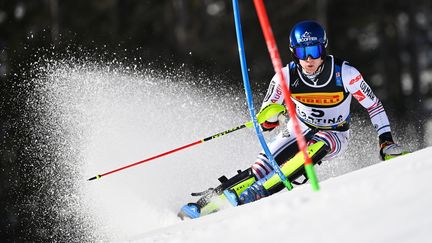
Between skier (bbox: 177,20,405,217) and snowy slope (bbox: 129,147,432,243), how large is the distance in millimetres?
1828

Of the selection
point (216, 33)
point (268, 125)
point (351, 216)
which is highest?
point (216, 33)

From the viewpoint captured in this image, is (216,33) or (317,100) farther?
(216,33)

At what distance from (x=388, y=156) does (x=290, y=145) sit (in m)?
0.91

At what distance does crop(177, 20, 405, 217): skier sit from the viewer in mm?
6816

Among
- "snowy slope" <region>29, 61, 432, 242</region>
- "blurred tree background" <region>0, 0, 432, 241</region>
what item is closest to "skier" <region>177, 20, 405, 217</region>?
"snowy slope" <region>29, 61, 432, 242</region>

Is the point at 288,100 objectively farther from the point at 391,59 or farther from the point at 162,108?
the point at 391,59

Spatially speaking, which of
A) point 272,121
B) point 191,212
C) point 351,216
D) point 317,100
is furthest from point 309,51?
point 351,216

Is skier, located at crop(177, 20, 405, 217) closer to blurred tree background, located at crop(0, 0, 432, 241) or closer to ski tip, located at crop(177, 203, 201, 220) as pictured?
ski tip, located at crop(177, 203, 201, 220)

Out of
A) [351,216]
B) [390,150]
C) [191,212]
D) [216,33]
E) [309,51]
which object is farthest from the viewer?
[216,33]

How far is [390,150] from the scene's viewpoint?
6.75 meters

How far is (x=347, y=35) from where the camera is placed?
2898 cm

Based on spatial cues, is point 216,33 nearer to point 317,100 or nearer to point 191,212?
point 317,100

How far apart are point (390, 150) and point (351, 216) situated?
9.92 ft

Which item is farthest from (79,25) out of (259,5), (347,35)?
(259,5)
